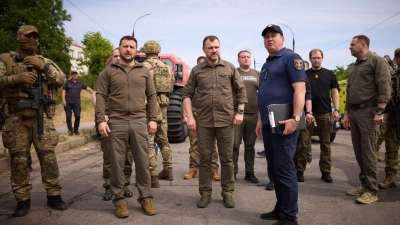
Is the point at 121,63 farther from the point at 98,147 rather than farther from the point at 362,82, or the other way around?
the point at 98,147

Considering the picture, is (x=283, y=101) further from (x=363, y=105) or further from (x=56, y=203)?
(x=56, y=203)

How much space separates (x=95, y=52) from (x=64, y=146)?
40921 millimetres

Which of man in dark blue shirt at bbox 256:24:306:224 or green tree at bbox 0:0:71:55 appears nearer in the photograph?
man in dark blue shirt at bbox 256:24:306:224

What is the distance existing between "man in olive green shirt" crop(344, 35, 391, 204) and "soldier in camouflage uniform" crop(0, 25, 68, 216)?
382 cm

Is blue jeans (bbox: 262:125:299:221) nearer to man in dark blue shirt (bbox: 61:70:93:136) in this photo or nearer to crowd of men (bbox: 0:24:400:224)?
crowd of men (bbox: 0:24:400:224)

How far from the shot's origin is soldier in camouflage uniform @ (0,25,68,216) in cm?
385

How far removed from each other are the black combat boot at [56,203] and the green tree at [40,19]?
88.7ft

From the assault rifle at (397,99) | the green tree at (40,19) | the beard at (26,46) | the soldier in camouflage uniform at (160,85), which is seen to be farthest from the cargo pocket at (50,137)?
the green tree at (40,19)

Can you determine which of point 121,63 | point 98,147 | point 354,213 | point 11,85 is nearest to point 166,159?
point 121,63

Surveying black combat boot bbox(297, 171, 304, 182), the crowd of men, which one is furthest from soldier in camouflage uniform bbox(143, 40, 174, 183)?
black combat boot bbox(297, 171, 304, 182)

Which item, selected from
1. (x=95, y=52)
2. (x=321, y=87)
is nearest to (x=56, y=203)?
(x=321, y=87)

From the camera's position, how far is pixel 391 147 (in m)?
5.02

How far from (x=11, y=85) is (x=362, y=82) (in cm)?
436

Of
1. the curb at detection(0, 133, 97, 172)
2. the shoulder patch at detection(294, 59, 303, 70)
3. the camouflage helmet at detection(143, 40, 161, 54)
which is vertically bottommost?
the curb at detection(0, 133, 97, 172)
